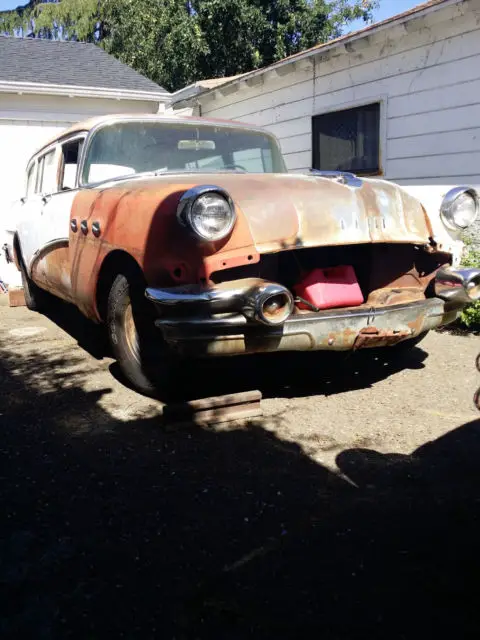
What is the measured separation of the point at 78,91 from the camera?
10445mm

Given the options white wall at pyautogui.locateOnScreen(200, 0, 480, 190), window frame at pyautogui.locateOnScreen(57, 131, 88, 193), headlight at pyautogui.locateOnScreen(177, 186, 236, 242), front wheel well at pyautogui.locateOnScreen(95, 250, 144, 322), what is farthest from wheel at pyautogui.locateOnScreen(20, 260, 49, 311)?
headlight at pyautogui.locateOnScreen(177, 186, 236, 242)

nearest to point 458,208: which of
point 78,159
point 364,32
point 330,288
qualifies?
point 330,288

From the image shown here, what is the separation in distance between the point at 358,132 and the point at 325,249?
4.38 m

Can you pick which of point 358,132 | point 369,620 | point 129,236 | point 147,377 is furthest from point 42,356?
point 358,132

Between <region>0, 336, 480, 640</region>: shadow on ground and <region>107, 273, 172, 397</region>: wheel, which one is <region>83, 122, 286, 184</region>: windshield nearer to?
<region>107, 273, 172, 397</region>: wheel

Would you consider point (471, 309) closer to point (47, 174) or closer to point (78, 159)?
point (78, 159)

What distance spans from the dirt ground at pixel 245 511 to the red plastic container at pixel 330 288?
0.67m

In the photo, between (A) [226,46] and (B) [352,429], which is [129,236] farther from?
(A) [226,46]

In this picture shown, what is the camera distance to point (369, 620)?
192cm

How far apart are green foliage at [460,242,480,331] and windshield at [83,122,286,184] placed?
2.17 meters

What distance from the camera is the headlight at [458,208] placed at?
3967mm

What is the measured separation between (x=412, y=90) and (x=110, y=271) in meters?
4.52

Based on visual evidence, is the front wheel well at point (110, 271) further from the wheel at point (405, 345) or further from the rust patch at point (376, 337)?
the wheel at point (405, 345)

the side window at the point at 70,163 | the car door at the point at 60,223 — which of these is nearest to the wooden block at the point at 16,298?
the car door at the point at 60,223
